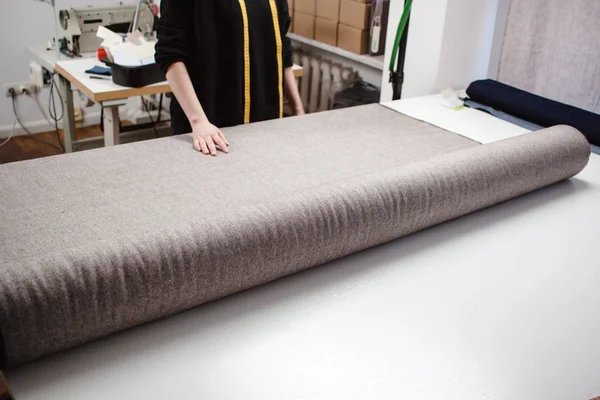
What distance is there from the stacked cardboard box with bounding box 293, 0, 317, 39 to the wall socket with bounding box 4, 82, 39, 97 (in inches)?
61.5

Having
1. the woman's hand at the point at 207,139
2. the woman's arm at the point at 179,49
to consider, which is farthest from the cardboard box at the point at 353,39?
the woman's hand at the point at 207,139

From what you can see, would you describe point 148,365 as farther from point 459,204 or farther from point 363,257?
point 459,204

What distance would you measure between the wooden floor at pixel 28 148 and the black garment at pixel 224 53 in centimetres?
194

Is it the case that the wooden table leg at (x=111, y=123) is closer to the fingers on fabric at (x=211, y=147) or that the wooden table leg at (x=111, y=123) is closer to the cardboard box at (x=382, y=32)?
the fingers on fabric at (x=211, y=147)

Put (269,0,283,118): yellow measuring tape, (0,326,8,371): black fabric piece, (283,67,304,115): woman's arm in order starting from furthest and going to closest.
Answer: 1. (283,67,304,115): woman's arm
2. (269,0,283,118): yellow measuring tape
3. (0,326,8,371): black fabric piece

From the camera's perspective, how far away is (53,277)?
0.75 m

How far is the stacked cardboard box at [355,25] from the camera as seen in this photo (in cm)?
268

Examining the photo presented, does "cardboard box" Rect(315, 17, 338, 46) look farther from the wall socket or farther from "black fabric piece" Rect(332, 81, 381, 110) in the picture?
the wall socket

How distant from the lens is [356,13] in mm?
2719

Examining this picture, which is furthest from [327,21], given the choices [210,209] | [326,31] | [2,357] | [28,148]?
[2,357]

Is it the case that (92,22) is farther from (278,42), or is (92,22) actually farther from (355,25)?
(278,42)

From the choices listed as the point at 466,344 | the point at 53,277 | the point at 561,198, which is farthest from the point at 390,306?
the point at 561,198

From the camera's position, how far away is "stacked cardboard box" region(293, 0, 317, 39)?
3.02 metres

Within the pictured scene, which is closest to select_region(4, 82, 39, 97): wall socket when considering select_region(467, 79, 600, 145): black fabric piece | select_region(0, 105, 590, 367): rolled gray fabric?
select_region(0, 105, 590, 367): rolled gray fabric
